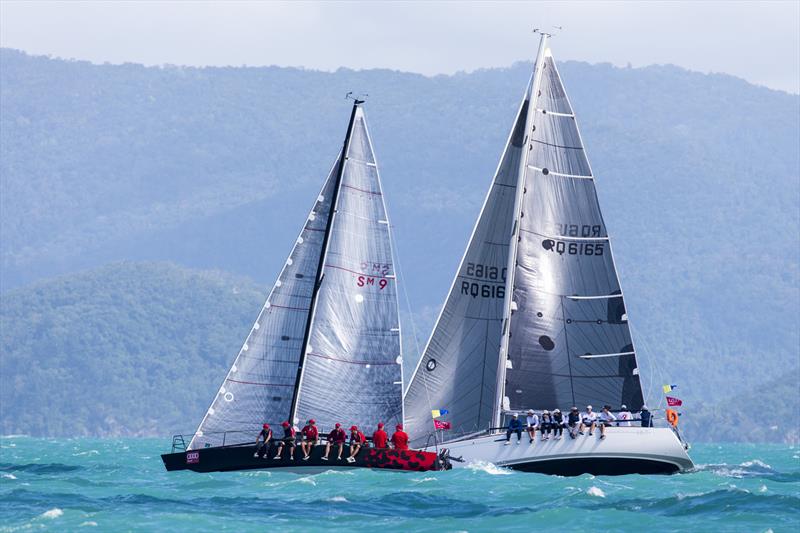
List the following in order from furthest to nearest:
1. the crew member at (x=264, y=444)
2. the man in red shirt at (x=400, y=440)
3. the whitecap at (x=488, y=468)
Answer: the man in red shirt at (x=400, y=440)
the whitecap at (x=488, y=468)
the crew member at (x=264, y=444)

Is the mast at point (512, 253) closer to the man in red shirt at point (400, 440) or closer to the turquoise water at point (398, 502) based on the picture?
the turquoise water at point (398, 502)

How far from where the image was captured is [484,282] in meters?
60.9

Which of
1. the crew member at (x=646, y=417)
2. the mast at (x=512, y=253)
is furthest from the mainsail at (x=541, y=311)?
the crew member at (x=646, y=417)

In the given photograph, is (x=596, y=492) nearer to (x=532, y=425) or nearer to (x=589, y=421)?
(x=589, y=421)

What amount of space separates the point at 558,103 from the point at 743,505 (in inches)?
658

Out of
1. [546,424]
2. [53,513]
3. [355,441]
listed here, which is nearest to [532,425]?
[546,424]

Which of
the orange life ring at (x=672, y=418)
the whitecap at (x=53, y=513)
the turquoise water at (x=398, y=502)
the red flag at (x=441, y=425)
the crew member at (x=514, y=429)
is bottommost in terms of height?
the whitecap at (x=53, y=513)

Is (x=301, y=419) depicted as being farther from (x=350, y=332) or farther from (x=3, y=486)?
(x=3, y=486)

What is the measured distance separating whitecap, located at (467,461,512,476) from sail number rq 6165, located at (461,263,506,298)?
6.25 metres

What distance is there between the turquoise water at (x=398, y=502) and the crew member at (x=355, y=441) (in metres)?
0.87

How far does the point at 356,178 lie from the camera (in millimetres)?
60531

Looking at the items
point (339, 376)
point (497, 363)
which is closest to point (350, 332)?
point (339, 376)

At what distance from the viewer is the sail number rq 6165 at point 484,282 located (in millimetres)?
60844

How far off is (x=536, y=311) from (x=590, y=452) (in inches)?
211
